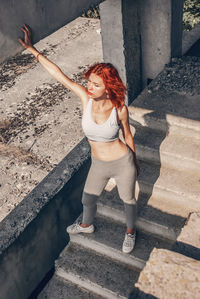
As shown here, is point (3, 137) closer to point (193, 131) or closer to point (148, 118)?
point (148, 118)

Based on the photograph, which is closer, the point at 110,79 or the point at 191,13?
the point at 110,79

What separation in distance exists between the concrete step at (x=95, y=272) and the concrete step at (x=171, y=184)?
105 cm

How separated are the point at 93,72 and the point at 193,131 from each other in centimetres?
217

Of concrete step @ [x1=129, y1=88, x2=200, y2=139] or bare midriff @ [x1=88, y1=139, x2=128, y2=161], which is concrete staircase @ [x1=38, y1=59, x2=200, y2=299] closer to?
concrete step @ [x1=129, y1=88, x2=200, y2=139]

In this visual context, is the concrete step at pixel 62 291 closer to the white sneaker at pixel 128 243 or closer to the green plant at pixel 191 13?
the white sneaker at pixel 128 243

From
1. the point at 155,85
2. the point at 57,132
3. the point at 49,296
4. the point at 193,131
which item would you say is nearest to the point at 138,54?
the point at 155,85

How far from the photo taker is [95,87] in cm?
353

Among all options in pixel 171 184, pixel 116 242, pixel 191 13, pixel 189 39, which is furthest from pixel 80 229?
pixel 191 13

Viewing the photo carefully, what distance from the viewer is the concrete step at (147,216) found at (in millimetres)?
4562

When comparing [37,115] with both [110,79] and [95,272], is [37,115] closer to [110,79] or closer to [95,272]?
[95,272]

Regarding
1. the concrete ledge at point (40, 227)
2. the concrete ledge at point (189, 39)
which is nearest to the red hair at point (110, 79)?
the concrete ledge at point (40, 227)

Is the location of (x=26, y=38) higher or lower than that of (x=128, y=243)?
higher

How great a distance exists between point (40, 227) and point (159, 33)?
3.62m

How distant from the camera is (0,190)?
6.46m
